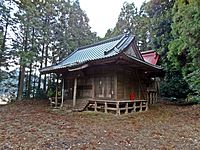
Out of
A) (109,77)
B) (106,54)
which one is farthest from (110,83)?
(106,54)

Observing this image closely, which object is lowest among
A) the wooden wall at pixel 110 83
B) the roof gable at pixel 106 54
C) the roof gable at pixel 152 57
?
the wooden wall at pixel 110 83

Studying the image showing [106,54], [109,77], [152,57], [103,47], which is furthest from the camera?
[152,57]

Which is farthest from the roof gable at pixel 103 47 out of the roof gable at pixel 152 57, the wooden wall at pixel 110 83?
the roof gable at pixel 152 57

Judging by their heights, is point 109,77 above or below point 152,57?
below

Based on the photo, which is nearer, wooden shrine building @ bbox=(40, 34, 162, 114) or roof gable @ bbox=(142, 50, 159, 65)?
wooden shrine building @ bbox=(40, 34, 162, 114)

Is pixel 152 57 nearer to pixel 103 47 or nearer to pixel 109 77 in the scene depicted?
pixel 103 47

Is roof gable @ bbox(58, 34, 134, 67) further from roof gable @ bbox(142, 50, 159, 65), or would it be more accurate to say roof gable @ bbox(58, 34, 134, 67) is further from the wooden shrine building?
roof gable @ bbox(142, 50, 159, 65)

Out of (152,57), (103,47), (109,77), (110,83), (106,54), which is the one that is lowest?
(110,83)

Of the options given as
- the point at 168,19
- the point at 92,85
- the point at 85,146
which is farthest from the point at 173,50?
the point at 85,146

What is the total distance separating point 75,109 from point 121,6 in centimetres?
2382

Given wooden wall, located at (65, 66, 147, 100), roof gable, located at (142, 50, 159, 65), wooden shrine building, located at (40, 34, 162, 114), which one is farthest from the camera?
roof gable, located at (142, 50, 159, 65)

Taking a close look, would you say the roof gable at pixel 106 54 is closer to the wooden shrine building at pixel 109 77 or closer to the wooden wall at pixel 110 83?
the wooden shrine building at pixel 109 77

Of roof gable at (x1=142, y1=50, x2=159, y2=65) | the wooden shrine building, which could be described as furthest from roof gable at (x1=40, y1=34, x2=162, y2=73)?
roof gable at (x1=142, y1=50, x2=159, y2=65)

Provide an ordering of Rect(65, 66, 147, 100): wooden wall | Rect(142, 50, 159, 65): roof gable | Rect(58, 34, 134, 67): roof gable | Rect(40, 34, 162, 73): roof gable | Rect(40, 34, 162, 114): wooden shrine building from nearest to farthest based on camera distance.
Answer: Rect(40, 34, 162, 73): roof gable, Rect(40, 34, 162, 114): wooden shrine building, Rect(65, 66, 147, 100): wooden wall, Rect(58, 34, 134, 67): roof gable, Rect(142, 50, 159, 65): roof gable
